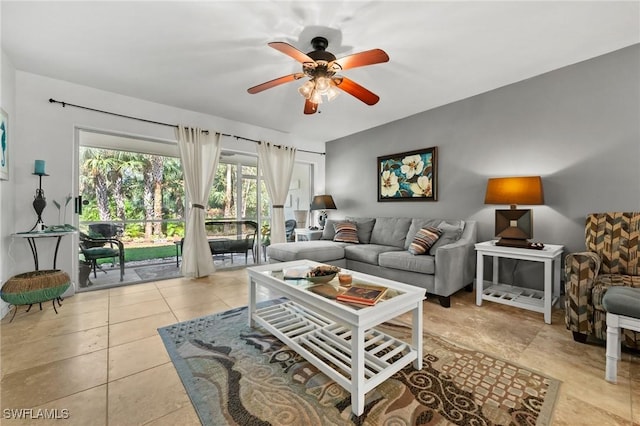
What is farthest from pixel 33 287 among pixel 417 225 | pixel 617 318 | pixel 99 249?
pixel 617 318

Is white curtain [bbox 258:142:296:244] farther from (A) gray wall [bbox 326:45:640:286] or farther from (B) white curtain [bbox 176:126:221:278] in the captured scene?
(A) gray wall [bbox 326:45:640:286]

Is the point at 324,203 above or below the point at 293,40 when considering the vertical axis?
below

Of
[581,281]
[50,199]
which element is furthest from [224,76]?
[581,281]

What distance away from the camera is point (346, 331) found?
6.58ft

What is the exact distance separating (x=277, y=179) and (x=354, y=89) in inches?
104

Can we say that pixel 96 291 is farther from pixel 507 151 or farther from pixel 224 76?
pixel 507 151

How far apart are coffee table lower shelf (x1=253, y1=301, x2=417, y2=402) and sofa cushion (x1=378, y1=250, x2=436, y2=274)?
3.76 ft

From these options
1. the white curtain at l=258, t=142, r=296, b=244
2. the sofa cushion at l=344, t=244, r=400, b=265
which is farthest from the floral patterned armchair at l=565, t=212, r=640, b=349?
the white curtain at l=258, t=142, r=296, b=244

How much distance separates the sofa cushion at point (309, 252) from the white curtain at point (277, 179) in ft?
2.86

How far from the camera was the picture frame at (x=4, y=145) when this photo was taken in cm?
236

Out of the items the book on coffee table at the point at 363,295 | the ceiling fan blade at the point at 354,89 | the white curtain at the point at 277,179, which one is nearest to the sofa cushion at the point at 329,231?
the white curtain at the point at 277,179

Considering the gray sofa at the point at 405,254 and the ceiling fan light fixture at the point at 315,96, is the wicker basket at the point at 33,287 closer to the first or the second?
the gray sofa at the point at 405,254

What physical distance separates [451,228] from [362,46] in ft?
7.34

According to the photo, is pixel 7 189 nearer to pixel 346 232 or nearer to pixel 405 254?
pixel 346 232
